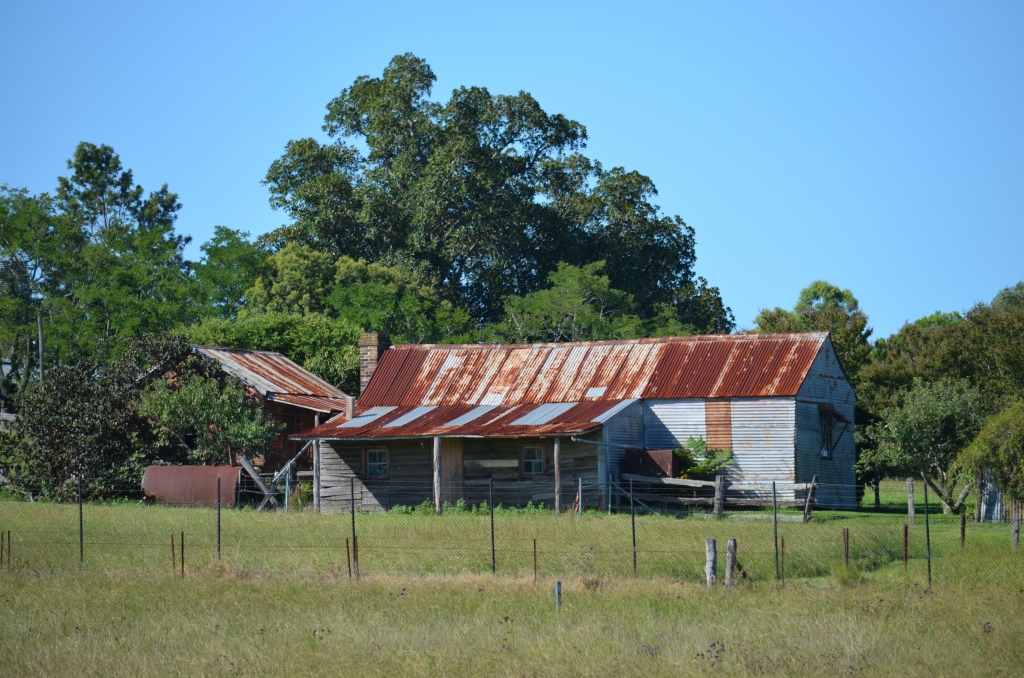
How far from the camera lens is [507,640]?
15.3 metres

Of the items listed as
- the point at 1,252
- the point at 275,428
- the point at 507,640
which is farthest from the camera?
the point at 1,252

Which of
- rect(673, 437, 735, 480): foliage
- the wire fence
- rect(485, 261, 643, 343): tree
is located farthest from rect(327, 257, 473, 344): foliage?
the wire fence

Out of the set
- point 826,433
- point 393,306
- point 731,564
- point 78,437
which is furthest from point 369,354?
point 731,564

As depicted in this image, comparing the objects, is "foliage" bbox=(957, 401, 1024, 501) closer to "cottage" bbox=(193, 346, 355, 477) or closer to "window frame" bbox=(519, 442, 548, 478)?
"window frame" bbox=(519, 442, 548, 478)

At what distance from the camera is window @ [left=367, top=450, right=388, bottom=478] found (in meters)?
37.2

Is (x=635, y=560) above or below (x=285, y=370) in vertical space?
below

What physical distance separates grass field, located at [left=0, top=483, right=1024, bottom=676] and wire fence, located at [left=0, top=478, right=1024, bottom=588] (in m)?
0.09

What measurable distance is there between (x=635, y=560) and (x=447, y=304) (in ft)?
154

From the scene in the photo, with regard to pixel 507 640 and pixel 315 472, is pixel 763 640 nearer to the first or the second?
pixel 507 640

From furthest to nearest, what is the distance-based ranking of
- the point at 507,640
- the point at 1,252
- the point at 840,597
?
the point at 1,252 → the point at 840,597 → the point at 507,640

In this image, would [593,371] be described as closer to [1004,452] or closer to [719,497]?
[719,497]

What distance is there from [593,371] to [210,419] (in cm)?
1186

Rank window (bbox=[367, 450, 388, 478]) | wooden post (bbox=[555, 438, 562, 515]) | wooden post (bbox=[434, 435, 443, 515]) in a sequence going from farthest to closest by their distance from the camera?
window (bbox=[367, 450, 388, 478]) → wooden post (bbox=[434, 435, 443, 515]) → wooden post (bbox=[555, 438, 562, 515])

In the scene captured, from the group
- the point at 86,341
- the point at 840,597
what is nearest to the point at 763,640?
the point at 840,597
